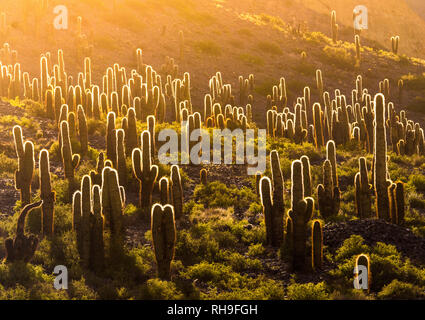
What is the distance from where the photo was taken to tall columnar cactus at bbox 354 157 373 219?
14.2 meters

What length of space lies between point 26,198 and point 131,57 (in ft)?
77.2

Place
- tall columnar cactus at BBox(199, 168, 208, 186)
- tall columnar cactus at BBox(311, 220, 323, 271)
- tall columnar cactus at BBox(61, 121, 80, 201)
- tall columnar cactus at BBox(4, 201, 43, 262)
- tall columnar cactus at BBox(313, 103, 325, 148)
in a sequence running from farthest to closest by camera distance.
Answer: tall columnar cactus at BBox(313, 103, 325, 148) < tall columnar cactus at BBox(199, 168, 208, 186) < tall columnar cactus at BBox(61, 121, 80, 201) < tall columnar cactus at BBox(311, 220, 323, 271) < tall columnar cactus at BBox(4, 201, 43, 262)

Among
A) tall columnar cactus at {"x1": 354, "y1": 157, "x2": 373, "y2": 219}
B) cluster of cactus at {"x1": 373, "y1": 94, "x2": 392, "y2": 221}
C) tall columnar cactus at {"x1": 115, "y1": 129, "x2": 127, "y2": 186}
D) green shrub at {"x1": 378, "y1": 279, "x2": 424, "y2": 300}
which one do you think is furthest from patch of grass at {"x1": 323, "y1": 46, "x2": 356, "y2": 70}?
green shrub at {"x1": 378, "y1": 279, "x2": 424, "y2": 300}

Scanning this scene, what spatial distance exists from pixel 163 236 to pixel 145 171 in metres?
3.77

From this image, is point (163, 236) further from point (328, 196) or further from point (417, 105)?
point (417, 105)

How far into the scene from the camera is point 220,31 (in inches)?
1822

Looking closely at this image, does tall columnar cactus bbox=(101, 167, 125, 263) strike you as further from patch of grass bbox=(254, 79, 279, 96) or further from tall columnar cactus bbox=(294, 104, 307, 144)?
patch of grass bbox=(254, 79, 279, 96)

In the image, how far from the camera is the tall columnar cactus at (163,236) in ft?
34.8

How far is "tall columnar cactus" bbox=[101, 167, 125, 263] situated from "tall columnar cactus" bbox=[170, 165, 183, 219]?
6.30ft

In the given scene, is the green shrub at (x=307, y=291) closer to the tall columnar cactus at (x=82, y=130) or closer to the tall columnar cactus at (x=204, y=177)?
the tall columnar cactus at (x=204, y=177)

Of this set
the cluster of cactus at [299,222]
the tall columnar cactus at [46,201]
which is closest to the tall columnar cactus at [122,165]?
the tall columnar cactus at [46,201]

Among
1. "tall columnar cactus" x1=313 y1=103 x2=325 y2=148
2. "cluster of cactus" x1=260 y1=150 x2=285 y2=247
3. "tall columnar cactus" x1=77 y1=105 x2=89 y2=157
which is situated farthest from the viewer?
"tall columnar cactus" x1=313 y1=103 x2=325 y2=148

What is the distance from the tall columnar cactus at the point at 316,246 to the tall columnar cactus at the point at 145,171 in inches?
181

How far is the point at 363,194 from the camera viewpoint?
14250 mm
